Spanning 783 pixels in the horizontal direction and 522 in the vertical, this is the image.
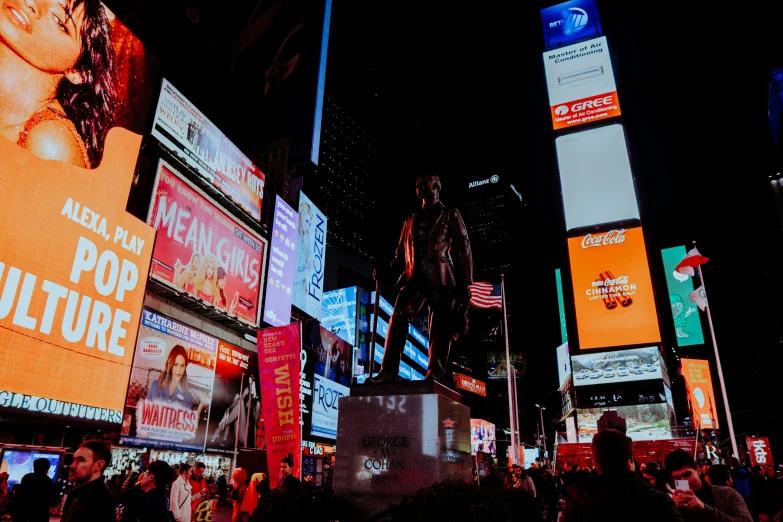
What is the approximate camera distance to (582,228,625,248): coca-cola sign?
37.1 meters

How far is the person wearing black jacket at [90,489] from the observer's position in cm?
365

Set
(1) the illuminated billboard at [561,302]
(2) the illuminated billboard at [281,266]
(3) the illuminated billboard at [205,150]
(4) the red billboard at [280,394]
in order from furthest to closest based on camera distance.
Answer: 1. (1) the illuminated billboard at [561,302]
2. (2) the illuminated billboard at [281,266]
3. (3) the illuminated billboard at [205,150]
4. (4) the red billboard at [280,394]

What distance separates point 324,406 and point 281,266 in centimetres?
1245

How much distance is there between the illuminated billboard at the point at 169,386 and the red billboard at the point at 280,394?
462 inches

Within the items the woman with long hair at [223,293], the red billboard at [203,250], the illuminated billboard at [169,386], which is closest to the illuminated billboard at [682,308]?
the red billboard at [203,250]

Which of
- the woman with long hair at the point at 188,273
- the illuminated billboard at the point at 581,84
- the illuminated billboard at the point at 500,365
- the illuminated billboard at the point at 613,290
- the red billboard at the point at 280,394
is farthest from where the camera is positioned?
the illuminated billboard at the point at 500,365

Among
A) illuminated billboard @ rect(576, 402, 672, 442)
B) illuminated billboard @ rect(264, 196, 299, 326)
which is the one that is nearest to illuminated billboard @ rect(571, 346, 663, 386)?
illuminated billboard @ rect(576, 402, 672, 442)

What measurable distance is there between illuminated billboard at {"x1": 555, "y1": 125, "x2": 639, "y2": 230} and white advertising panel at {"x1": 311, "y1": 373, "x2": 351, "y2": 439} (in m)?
21.7

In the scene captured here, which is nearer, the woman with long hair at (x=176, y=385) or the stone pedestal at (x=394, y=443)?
the stone pedestal at (x=394, y=443)

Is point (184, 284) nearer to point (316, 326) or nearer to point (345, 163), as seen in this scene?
point (316, 326)

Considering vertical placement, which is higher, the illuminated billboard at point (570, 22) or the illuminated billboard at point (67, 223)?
the illuminated billboard at point (570, 22)

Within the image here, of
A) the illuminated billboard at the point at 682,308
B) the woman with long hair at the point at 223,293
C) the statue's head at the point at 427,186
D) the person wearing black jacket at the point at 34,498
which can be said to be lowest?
the person wearing black jacket at the point at 34,498

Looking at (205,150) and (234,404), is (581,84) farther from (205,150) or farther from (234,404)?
(234,404)

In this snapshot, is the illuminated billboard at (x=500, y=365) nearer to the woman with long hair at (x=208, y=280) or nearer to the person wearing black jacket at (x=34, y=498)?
the woman with long hair at (x=208, y=280)
